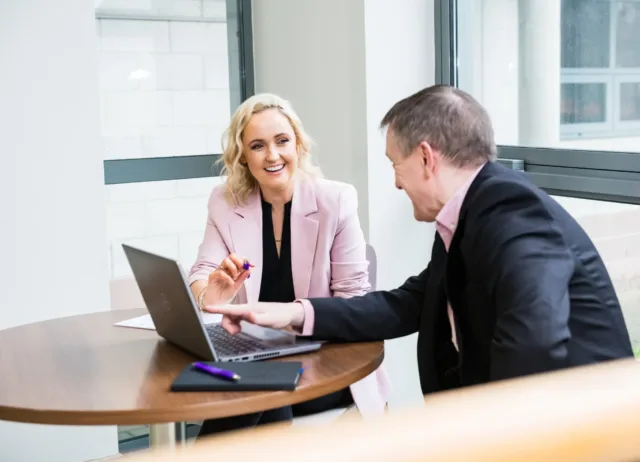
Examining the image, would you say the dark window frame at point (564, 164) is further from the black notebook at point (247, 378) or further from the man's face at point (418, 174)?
the black notebook at point (247, 378)

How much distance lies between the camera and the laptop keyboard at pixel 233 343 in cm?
179

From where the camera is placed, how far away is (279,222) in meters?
2.51

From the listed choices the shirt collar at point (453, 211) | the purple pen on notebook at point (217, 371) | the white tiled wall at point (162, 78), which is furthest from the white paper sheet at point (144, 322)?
the white tiled wall at point (162, 78)

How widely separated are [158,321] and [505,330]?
84cm

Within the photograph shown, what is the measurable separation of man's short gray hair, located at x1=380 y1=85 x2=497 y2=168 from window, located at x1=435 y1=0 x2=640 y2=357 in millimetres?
1095

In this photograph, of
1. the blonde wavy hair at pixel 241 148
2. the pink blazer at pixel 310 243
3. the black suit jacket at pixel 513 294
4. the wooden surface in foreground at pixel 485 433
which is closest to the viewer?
the wooden surface in foreground at pixel 485 433

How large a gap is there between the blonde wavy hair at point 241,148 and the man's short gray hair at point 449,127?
2.80 ft

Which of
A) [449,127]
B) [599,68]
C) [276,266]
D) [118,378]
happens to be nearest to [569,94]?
[599,68]

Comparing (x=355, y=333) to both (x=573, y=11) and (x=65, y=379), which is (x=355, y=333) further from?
(x=573, y=11)

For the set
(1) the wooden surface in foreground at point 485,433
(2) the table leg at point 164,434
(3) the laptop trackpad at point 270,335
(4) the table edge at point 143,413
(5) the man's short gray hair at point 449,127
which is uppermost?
(5) the man's short gray hair at point 449,127

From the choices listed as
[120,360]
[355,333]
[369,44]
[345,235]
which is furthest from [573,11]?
[120,360]

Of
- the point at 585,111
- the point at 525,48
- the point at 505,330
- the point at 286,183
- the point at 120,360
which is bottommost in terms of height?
the point at 120,360

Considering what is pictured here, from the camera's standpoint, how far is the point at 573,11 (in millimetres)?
2842

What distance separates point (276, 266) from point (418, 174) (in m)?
0.82
